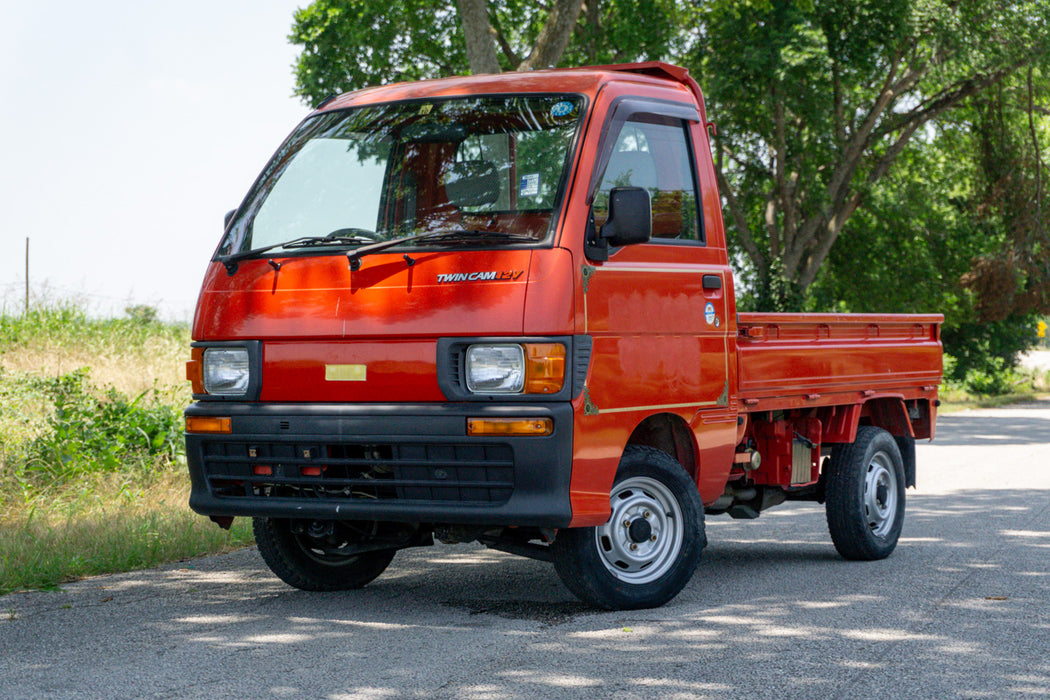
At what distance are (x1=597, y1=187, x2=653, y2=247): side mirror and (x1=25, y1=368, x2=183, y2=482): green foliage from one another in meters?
6.26

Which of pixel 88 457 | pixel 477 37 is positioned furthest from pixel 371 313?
pixel 477 37

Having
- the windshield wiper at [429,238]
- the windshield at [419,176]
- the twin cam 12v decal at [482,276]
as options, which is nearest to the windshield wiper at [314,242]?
the windshield at [419,176]

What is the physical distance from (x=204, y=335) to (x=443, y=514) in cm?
153

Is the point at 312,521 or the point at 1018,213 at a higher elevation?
the point at 1018,213

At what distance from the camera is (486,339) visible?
556cm

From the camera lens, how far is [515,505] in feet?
18.3

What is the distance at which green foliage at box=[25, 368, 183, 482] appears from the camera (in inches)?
416

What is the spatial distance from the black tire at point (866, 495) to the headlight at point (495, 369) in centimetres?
328

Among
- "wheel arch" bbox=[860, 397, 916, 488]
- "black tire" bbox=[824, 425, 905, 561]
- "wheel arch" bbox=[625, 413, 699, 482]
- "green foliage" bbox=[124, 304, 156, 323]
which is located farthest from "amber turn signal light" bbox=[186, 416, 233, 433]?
"green foliage" bbox=[124, 304, 156, 323]

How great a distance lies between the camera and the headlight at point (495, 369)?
5570 millimetres

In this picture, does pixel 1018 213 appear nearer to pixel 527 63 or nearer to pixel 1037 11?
pixel 1037 11

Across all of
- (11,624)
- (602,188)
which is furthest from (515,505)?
(11,624)

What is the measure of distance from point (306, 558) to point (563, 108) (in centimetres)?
271

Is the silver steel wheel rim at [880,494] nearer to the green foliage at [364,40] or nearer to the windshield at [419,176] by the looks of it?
the windshield at [419,176]
